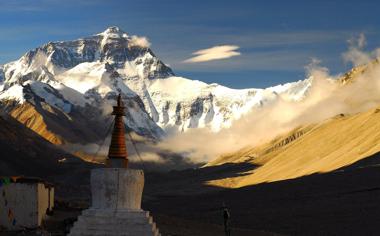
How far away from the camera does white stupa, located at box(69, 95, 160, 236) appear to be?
934 inches

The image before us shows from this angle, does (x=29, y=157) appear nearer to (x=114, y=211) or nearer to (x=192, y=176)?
(x=192, y=176)

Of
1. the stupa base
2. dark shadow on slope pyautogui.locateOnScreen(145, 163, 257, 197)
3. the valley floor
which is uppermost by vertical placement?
dark shadow on slope pyautogui.locateOnScreen(145, 163, 257, 197)

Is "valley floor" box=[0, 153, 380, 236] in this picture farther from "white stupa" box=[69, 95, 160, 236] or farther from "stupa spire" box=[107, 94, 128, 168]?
"stupa spire" box=[107, 94, 128, 168]

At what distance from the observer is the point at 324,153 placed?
125000mm

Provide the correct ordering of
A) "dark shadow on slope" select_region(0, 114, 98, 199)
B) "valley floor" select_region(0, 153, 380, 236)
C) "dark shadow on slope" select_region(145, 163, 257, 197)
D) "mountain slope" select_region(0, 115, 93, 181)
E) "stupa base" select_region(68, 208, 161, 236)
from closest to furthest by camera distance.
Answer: "stupa base" select_region(68, 208, 161, 236)
"valley floor" select_region(0, 153, 380, 236)
"mountain slope" select_region(0, 115, 93, 181)
"dark shadow on slope" select_region(0, 114, 98, 199)
"dark shadow on slope" select_region(145, 163, 257, 197)

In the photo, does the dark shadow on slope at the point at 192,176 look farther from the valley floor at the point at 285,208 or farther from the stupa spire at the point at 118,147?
the stupa spire at the point at 118,147

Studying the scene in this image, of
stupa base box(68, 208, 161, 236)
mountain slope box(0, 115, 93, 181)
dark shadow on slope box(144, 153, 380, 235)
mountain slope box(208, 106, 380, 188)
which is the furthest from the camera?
mountain slope box(0, 115, 93, 181)

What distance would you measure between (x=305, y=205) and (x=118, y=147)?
4435cm

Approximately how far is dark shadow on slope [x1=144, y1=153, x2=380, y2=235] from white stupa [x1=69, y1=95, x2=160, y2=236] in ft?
83.6

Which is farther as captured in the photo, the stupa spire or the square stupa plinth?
the stupa spire

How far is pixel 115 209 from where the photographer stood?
23953mm

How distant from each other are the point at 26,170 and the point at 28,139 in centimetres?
2198

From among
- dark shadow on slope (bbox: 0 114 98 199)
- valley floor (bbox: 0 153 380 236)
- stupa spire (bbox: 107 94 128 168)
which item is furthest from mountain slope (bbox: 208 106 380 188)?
stupa spire (bbox: 107 94 128 168)

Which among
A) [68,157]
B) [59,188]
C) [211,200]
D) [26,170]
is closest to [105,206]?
[211,200]
